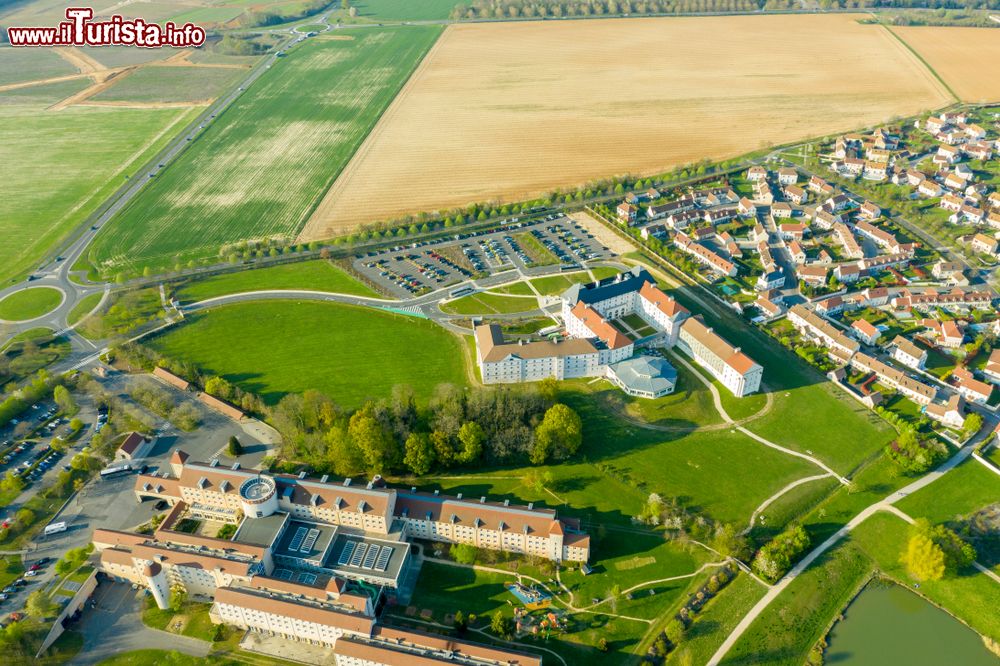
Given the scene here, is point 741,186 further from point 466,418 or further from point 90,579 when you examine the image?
point 90,579

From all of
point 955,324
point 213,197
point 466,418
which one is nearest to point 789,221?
point 955,324

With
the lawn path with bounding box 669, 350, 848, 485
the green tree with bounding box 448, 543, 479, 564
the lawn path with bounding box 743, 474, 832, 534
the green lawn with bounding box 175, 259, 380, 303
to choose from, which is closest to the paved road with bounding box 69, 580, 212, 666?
the green tree with bounding box 448, 543, 479, 564

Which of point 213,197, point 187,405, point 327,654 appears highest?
point 213,197

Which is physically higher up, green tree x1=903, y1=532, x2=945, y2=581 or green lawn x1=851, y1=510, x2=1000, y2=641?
green tree x1=903, y1=532, x2=945, y2=581

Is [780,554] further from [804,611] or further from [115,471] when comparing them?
[115,471]

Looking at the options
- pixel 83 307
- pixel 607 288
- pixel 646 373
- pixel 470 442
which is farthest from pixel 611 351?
pixel 83 307

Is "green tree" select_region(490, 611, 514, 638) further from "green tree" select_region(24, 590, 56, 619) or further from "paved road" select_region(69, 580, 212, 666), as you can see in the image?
"green tree" select_region(24, 590, 56, 619)
